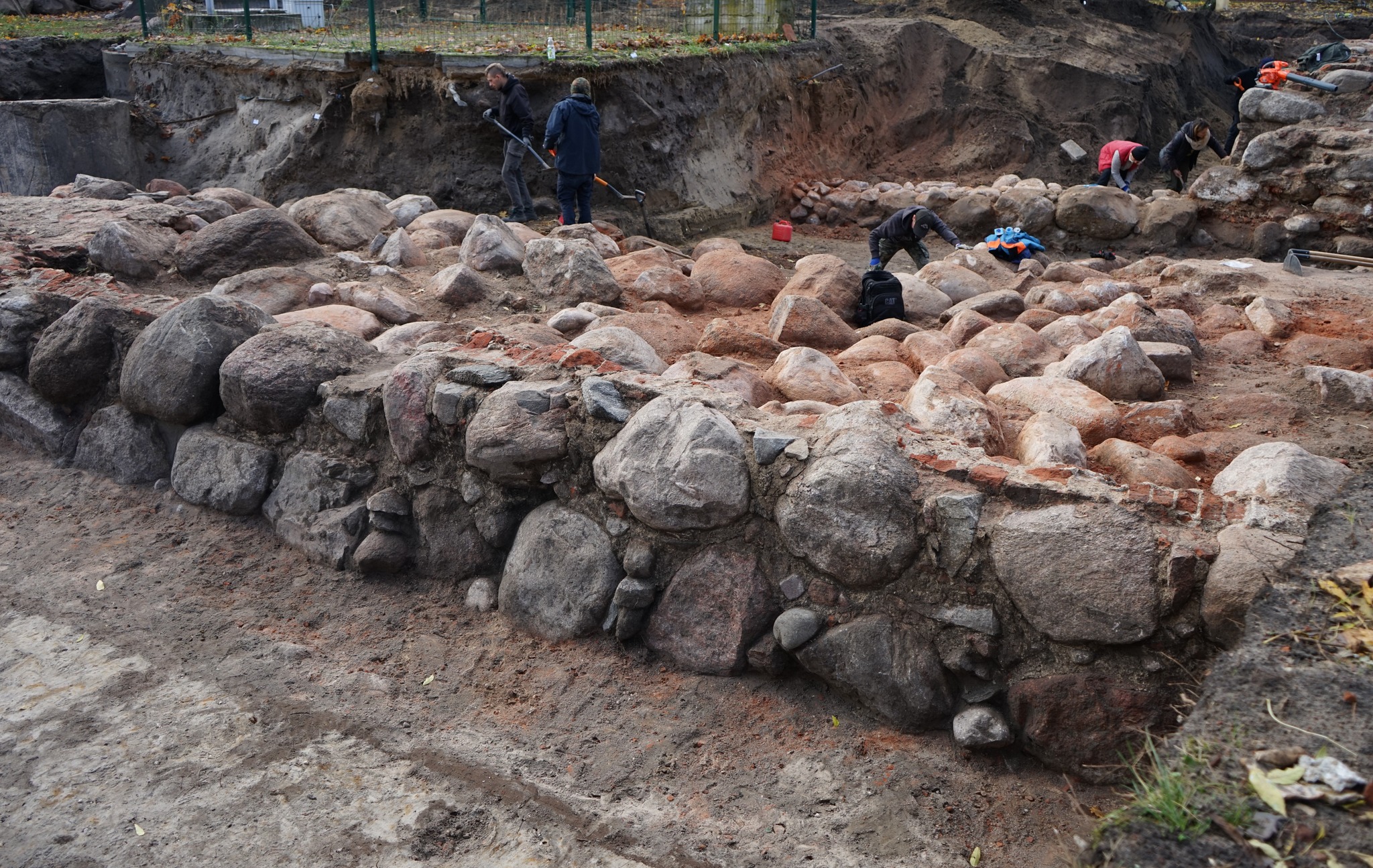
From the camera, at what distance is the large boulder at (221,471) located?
14.7 ft

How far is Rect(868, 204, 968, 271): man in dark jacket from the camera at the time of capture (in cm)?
831

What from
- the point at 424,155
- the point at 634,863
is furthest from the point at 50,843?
the point at 424,155

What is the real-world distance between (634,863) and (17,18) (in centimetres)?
1879

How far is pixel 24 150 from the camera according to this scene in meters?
10.5

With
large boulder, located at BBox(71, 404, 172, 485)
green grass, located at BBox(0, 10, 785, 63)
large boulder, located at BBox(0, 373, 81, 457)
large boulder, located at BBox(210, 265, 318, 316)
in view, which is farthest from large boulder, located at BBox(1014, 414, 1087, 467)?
green grass, located at BBox(0, 10, 785, 63)

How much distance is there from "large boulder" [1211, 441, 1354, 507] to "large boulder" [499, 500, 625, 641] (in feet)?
6.74

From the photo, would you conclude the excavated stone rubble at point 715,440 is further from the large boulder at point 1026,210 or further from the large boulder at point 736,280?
the large boulder at point 1026,210

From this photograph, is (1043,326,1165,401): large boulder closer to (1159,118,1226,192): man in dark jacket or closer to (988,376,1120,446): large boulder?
(988,376,1120,446): large boulder

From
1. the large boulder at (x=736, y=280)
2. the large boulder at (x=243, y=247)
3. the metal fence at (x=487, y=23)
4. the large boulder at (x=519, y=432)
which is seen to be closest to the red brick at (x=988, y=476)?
the large boulder at (x=519, y=432)

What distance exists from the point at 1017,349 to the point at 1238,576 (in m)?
2.92

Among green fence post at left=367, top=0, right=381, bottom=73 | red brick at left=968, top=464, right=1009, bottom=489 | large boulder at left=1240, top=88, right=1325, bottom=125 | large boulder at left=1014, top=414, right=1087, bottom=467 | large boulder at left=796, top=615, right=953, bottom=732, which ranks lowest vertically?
large boulder at left=796, top=615, right=953, bottom=732

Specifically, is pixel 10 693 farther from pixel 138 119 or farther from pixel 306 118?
pixel 138 119

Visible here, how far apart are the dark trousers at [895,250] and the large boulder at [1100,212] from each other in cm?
250

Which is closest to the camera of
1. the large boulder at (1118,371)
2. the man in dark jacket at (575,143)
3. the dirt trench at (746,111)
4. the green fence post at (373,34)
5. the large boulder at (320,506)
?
the large boulder at (320,506)
